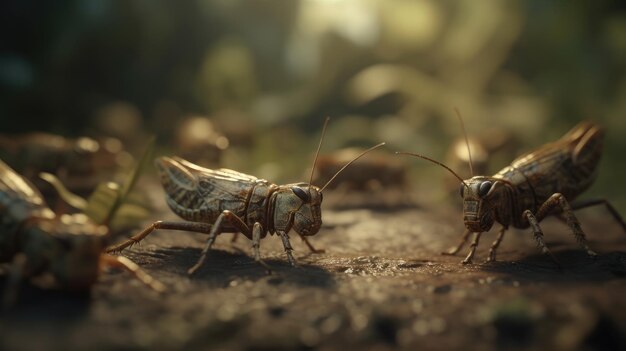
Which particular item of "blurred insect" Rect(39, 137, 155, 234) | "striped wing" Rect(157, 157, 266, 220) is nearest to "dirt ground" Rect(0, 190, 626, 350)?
"striped wing" Rect(157, 157, 266, 220)

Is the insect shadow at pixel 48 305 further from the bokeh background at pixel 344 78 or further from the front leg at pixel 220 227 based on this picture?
the bokeh background at pixel 344 78

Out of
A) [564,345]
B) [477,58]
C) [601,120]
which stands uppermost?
[477,58]

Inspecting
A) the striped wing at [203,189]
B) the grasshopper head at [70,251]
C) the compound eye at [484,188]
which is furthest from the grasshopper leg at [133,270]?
the compound eye at [484,188]

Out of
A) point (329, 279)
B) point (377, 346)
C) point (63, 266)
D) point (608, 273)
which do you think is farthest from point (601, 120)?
point (63, 266)

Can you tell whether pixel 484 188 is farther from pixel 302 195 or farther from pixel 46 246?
pixel 46 246

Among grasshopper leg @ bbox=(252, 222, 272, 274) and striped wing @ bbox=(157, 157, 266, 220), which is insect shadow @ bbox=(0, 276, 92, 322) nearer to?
grasshopper leg @ bbox=(252, 222, 272, 274)

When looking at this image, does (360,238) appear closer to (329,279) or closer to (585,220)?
(329,279)
